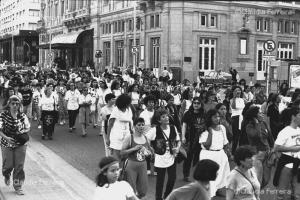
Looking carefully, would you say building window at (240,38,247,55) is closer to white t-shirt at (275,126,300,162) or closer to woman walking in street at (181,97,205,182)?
woman walking in street at (181,97,205,182)

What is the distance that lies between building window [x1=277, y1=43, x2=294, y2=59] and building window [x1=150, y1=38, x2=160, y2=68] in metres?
10.8

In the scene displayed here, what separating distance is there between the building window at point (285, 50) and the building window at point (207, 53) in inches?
281

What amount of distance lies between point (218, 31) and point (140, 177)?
1205 inches

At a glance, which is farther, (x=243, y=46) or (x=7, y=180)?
(x=243, y=46)

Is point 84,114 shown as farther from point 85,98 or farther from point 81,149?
point 81,149

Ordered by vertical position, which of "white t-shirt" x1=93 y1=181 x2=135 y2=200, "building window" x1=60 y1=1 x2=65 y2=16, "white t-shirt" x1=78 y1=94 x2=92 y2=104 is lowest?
"white t-shirt" x1=93 y1=181 x2=135 y2=200

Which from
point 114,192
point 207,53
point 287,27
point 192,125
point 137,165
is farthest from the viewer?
point 287,27

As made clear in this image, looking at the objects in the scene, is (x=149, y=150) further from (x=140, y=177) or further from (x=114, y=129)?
(x=114, y=129)

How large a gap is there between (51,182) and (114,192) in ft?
14.7

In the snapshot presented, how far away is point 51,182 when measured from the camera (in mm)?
8508

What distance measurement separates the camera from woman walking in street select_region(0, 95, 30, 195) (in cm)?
766

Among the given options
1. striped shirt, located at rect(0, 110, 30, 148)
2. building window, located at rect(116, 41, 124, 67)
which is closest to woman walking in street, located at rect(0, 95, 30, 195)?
striped shirt, located at rect(0, 110, 30, 148)

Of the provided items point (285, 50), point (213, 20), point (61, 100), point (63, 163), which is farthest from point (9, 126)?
point (285, 50)

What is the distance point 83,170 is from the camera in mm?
9727
